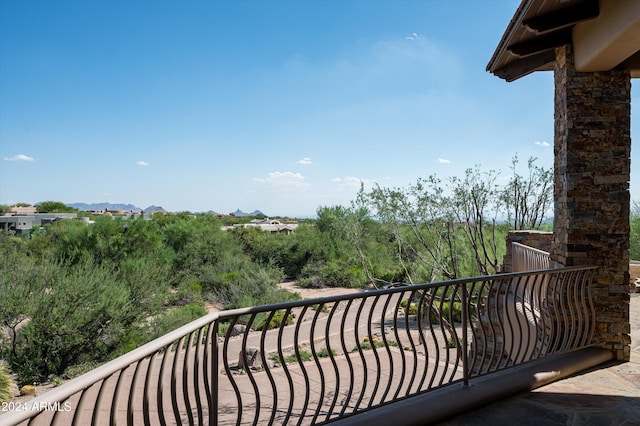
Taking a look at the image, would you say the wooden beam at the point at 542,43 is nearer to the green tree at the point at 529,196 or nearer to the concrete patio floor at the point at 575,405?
the concrete patio floor at the point at 575,405

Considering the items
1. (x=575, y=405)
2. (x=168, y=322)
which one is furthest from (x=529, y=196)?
(x=168, y=322)

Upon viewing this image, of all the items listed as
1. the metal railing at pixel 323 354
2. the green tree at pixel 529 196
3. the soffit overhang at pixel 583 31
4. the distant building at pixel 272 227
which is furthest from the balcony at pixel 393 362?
the distant building at pixel 272 227

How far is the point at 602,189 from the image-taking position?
402cm

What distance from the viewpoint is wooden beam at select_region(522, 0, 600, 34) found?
357 cm

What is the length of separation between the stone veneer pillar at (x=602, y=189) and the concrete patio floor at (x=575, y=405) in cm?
60

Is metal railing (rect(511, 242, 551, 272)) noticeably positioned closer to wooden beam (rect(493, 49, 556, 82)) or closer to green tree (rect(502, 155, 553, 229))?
wooden beam (rect(493, 49, 556, 82))

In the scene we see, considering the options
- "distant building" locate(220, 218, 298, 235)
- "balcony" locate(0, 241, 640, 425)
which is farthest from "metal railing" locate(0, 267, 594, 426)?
"distant building" locate(220, 218, 298, 235)

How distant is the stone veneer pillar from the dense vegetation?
661cm

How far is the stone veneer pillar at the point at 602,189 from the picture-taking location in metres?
4.01

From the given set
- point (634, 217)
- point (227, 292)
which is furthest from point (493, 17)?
point (227, 292)

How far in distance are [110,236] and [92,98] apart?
7665 millimetres

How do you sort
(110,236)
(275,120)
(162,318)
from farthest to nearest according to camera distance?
(275,120) < (110,236) < (162,318)

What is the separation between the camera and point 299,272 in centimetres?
2386

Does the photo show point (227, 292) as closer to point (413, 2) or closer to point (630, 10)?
point (413, 2)
